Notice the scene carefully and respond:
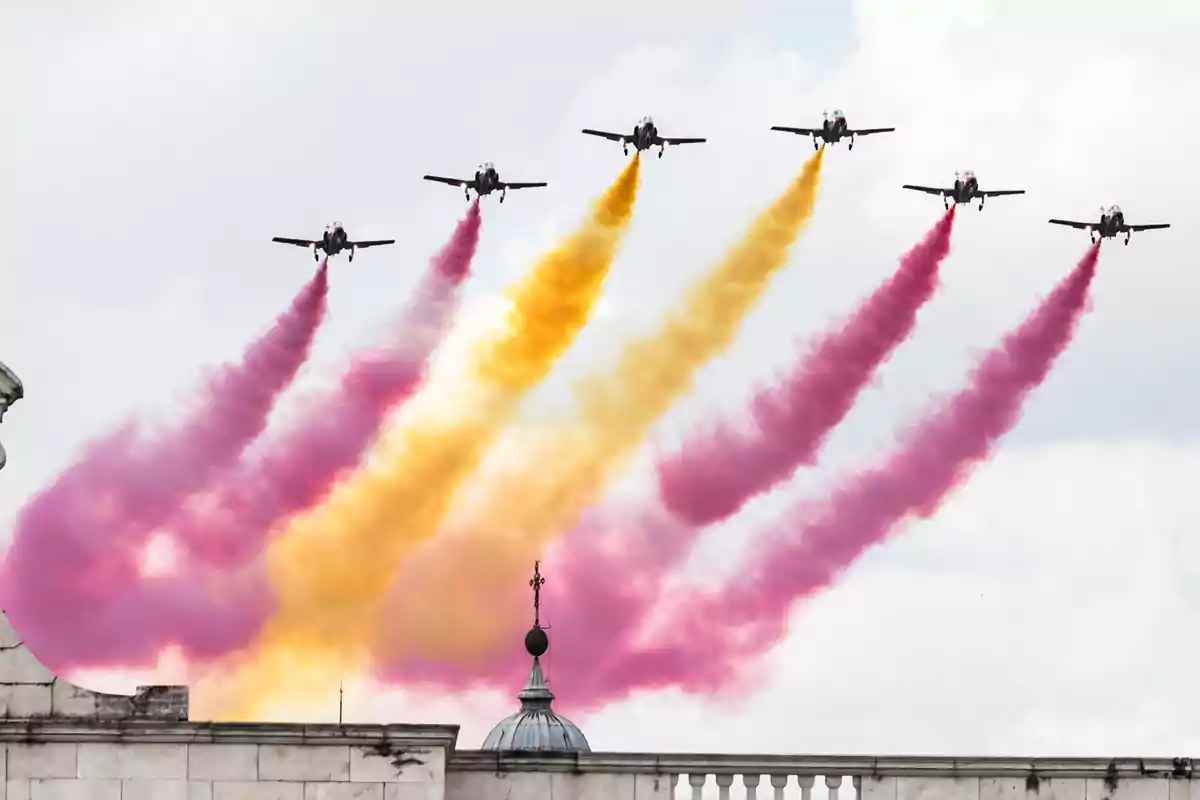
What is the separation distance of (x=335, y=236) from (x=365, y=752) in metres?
77.8

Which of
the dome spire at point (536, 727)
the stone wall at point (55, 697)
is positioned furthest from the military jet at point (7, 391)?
the dome spire at point (536, 727)

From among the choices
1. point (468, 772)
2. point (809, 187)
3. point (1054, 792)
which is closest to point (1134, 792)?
point (1054, 792)

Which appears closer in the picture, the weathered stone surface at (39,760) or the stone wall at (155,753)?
the stone wall at (155,753)

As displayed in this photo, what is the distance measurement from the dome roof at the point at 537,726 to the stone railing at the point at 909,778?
6625cm

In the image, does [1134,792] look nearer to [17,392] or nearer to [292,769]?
[292,769]

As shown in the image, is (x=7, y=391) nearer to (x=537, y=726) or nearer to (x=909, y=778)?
(x=909, y=778)

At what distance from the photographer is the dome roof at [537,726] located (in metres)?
128

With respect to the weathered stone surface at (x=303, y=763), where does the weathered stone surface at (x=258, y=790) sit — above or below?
below

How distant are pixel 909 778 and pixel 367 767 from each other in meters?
8.96

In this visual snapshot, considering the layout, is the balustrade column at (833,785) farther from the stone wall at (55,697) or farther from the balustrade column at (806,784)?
the stone wall at (55,697)

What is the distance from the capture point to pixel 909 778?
202 ft

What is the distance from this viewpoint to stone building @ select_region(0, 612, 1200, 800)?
60.7 m

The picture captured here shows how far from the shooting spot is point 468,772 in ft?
203

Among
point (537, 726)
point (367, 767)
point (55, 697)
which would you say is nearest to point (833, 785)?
point (367, 767)
